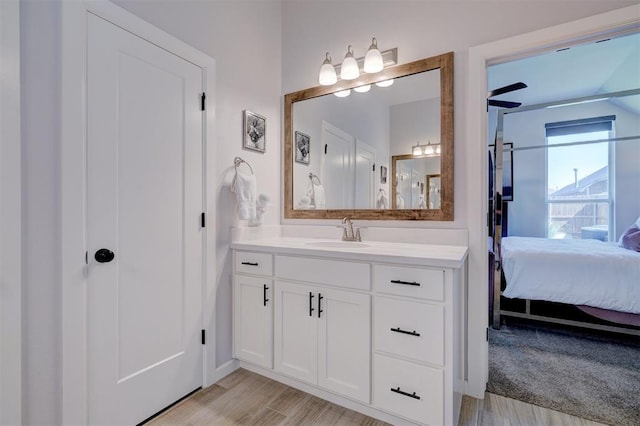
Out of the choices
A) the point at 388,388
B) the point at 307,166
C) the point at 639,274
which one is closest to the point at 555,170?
the point at 639,274

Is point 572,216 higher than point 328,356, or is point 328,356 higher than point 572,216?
point 572,216

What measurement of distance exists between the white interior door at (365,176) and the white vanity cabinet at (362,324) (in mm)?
363

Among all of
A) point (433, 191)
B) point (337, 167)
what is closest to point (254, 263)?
point (337, 167)

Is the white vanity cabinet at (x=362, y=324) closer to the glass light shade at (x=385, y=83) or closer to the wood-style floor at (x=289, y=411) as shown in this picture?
the wood-style floor at (x=289, y=411)

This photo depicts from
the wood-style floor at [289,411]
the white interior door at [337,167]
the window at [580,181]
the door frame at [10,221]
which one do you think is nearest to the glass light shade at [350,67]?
the white interior door at [337,167]

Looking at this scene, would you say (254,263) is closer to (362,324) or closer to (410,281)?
(362,324)

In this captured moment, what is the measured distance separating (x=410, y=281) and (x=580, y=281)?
211cm

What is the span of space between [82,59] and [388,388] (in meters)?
2.04

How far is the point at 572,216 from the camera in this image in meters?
4.63

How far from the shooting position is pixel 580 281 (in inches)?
98.4

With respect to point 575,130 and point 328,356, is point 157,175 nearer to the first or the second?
point 328,356

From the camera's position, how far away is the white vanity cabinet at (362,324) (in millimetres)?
1332

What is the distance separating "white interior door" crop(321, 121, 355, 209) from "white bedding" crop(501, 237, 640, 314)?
1.80m

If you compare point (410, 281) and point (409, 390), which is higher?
point (410, 281)
